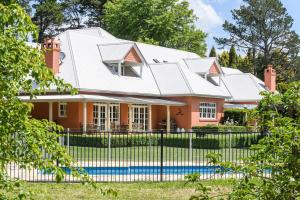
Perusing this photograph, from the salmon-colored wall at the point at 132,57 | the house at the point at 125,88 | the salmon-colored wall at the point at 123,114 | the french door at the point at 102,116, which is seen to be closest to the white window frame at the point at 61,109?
the house at the point at 125,88

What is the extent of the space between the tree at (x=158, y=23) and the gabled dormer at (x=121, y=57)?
66.0 ft

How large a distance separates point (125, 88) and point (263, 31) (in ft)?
140

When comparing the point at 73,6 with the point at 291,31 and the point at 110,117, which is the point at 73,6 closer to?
the point at 291,31

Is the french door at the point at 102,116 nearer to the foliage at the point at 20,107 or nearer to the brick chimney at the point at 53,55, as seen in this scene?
the brick chimney at the point at 53,55

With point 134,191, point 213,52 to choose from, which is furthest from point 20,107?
point 213,52

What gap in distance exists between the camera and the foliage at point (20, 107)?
4.56 m

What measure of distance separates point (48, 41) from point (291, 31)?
48029 millimetres

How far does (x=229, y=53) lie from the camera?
262 ft

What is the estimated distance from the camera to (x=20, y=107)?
4750mm

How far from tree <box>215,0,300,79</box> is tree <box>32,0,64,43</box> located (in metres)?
23.2

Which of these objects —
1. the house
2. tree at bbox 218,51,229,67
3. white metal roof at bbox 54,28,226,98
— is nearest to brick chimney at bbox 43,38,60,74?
the house

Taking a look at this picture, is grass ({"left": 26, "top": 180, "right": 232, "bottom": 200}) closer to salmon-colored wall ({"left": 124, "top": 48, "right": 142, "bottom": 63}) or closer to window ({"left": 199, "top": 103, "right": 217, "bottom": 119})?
salmon-colored wall ({"left": 124, "top": 48, "right": 142, "bottom": 63})

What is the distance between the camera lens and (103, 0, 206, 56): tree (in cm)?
6306

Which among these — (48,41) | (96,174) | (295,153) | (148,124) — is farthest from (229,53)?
(295,153)
